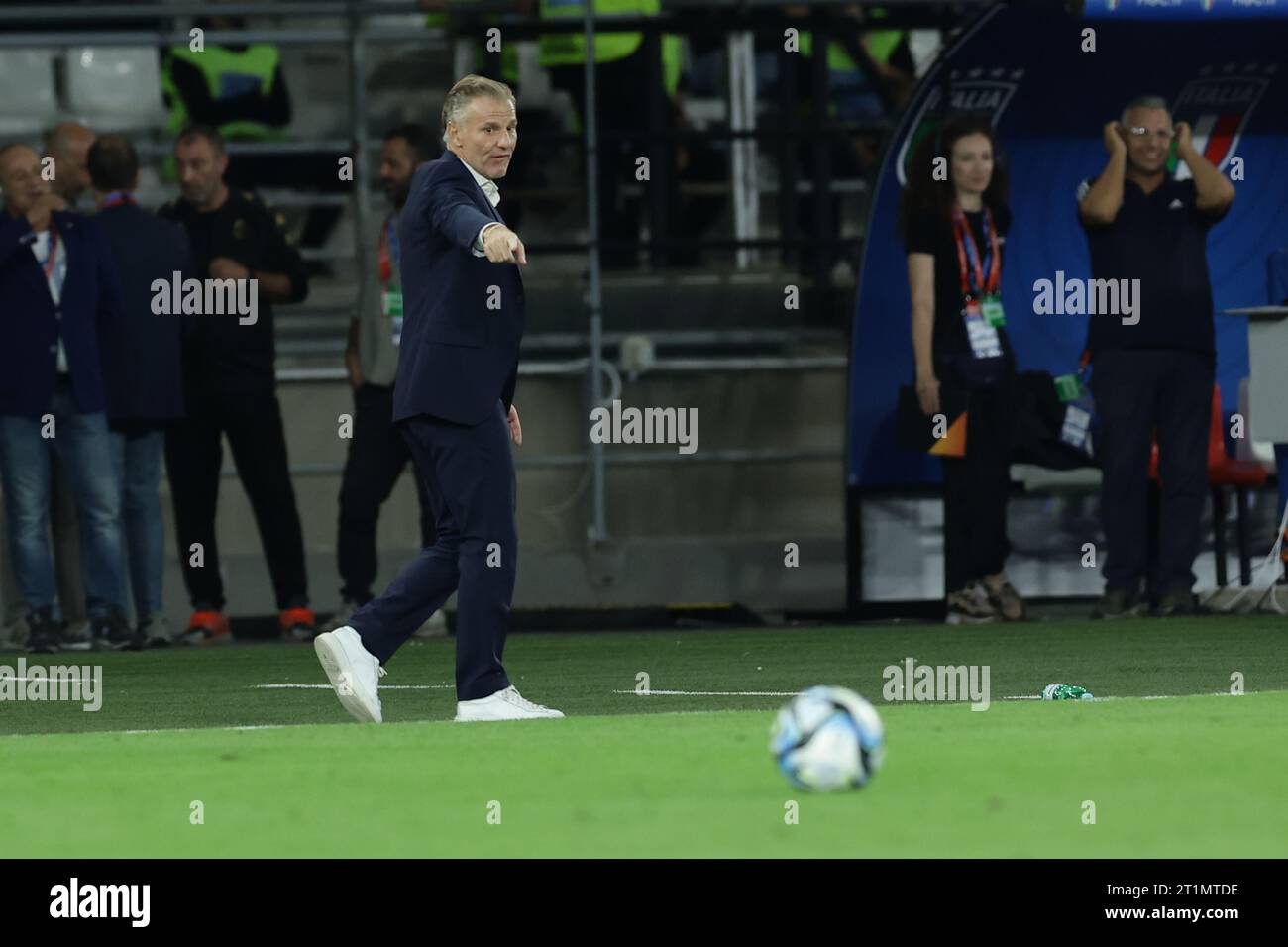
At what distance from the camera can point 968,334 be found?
564 inches

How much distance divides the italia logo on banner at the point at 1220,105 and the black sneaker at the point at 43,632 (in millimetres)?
6313

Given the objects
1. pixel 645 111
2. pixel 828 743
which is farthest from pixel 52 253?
pixel 828 743

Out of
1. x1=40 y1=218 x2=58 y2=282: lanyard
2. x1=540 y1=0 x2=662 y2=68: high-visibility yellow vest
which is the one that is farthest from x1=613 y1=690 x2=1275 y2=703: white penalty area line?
x1=540 y1=0 x2=662 y2=68: high-visibility yellow vest

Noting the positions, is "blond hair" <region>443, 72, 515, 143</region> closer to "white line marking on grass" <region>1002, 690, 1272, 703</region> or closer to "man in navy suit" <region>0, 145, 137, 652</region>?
"white line marking on grass" <region>1002, 690, 1272, 703</region>

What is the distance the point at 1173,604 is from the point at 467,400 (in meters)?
6.18

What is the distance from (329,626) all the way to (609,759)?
6.49 m

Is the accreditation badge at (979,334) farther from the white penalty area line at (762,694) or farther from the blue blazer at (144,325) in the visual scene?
the white penalty area line at (762,694)

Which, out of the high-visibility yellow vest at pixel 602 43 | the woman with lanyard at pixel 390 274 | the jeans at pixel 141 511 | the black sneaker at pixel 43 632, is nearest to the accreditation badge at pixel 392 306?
the woman with lanyard at pixel 390 274

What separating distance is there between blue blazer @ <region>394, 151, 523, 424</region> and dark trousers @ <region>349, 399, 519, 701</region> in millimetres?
84
